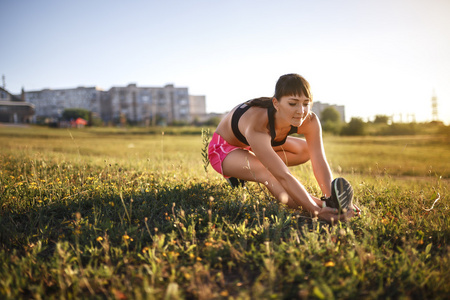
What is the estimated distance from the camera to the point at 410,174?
9531 millimetres

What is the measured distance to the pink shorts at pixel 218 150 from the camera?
13.6ft

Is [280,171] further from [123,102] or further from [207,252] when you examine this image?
[123,102]

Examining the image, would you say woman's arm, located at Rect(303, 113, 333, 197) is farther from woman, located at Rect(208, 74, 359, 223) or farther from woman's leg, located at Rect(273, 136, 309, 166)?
woman's leg, located at Rect(273, 136, 309, 166)

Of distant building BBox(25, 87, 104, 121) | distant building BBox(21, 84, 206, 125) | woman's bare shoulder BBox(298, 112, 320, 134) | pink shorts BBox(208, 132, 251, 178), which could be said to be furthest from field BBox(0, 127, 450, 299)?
distant building BBox(25, 87, 104, 121)

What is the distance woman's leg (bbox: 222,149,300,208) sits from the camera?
345 cm

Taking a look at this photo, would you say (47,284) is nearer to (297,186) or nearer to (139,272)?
(139,272)

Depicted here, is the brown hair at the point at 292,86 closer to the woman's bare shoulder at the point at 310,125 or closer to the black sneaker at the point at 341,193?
the woman's bare shoulder at the point at 310,125

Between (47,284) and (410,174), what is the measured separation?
10.4 metres

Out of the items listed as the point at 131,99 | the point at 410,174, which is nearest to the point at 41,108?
the point at 131,99

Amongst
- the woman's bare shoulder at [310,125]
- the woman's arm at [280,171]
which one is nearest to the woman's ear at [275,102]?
the woman's arm at [280,171]

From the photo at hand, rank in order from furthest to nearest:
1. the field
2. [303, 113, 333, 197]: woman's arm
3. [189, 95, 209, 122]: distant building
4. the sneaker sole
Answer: [189, 95, 209, 122]: distant building, [303, 113, 333, 197]: woman's arm, the sneaker sole, the field

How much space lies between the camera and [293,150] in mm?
4402

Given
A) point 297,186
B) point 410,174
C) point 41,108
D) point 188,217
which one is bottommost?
point 410,174

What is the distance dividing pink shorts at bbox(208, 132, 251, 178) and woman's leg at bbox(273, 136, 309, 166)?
1.74ft
